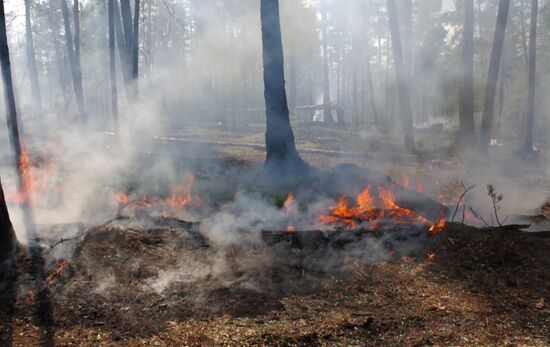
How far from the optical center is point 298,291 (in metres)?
6.07

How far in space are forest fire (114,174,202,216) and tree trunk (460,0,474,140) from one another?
11.5 metres

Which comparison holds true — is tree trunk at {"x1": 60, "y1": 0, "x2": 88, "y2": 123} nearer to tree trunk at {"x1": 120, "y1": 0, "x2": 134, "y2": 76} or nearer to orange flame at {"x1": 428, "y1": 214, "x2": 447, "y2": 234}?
tree trunk at {"x1": 120, "y1": 0, "x2": 134, "y2": 76}

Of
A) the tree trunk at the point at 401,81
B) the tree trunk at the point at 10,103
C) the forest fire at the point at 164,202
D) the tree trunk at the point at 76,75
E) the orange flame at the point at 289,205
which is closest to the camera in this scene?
the orange flame at the point at 289,205

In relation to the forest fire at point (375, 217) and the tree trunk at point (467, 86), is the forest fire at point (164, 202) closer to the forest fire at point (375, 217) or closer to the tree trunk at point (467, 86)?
the forest fire at point (375, 217)

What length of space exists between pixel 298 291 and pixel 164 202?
5.59 m

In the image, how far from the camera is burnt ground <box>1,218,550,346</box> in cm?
492

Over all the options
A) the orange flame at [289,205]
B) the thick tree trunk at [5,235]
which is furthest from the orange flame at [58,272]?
the orange flame at [289,205]

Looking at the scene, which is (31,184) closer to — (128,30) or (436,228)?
(436,228)

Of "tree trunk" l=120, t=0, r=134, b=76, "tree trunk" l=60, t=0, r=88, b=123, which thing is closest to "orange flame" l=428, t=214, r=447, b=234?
"tree trunk" l=120, t=0, r=134, b=76

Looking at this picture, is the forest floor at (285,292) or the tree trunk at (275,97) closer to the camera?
the forest floor at (285,292)

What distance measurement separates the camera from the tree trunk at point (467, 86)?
16.8m

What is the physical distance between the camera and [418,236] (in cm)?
751

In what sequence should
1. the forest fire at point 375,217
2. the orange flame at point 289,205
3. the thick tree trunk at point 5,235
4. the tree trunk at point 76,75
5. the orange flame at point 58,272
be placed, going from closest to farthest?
the orange flame at point 58,272 < the thick tree trunk at point 5,235 < the forest fire at point 375,217 < the orange flame at point 289,205 < the tree trunk at point 76,75

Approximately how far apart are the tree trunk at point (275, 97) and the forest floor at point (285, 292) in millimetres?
4891
